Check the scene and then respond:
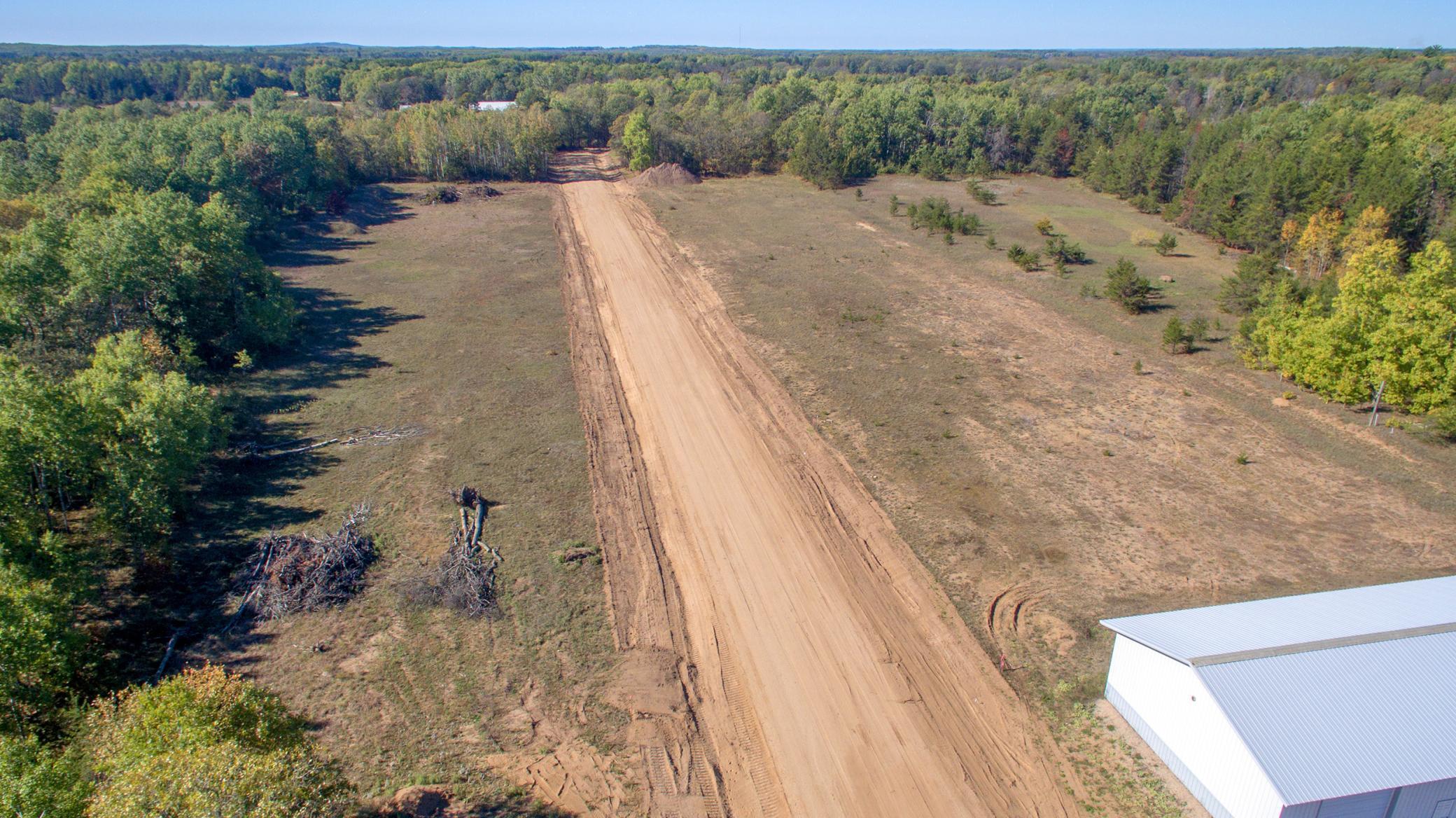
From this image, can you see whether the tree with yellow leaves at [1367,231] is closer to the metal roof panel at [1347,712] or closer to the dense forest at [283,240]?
the dense forest at [283,240]

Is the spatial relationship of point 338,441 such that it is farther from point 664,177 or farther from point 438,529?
point 664,177

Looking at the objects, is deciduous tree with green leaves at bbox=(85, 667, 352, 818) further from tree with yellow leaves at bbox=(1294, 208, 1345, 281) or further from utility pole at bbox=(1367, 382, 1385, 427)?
tree with yellow leaves at bbox=(1294, 208, 1345, 281)

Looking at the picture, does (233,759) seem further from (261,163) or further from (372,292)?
(261,163)

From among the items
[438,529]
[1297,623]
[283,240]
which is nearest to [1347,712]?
[1297,623]

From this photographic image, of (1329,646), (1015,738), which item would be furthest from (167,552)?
(1329,646)

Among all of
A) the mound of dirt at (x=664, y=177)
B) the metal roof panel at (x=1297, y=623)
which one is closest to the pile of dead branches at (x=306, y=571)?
the metal roof panel at (x=1297, y=623)

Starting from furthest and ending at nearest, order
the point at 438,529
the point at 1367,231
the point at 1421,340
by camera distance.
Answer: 1. the point at 1367,231
2. the point at 1421,340
3. the point at 438,529
